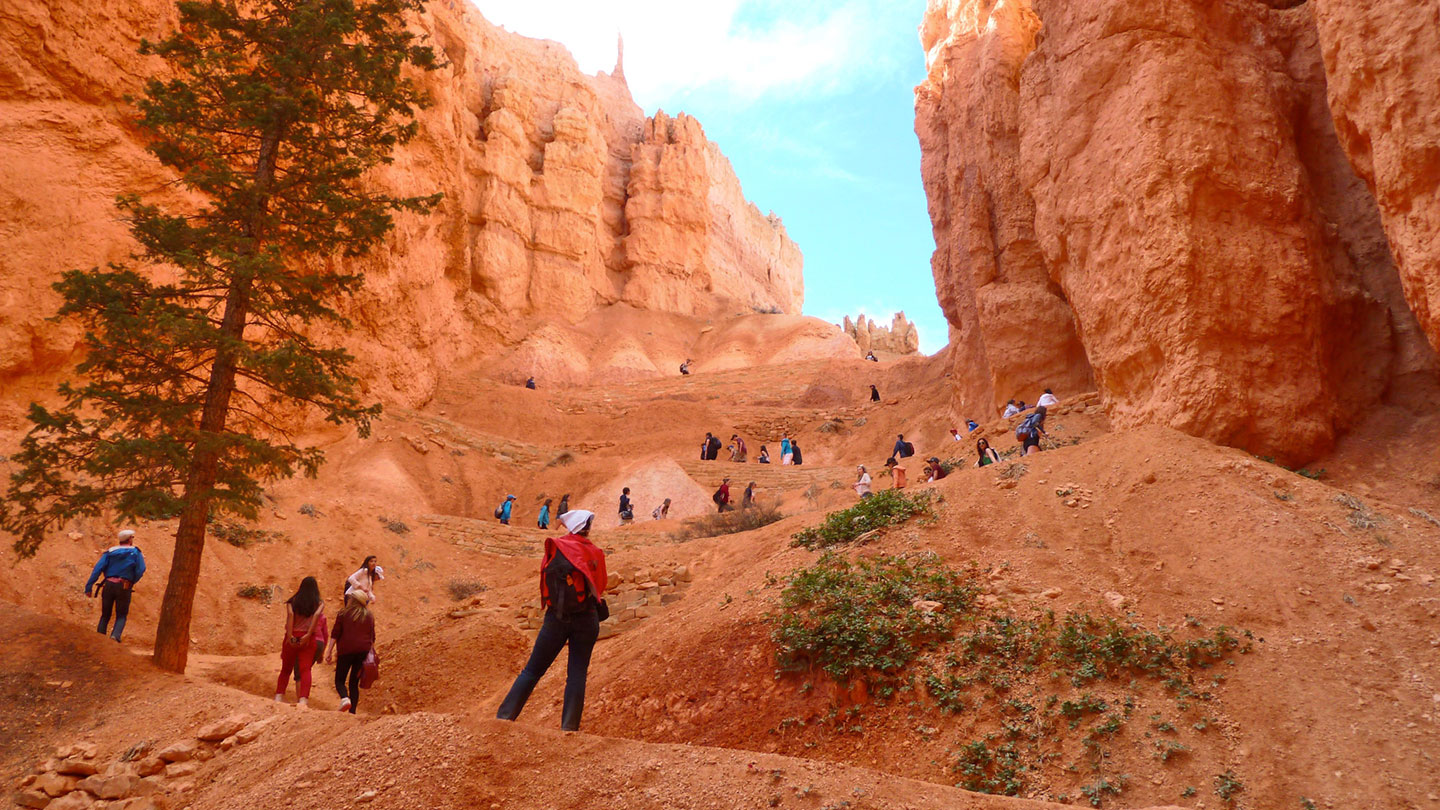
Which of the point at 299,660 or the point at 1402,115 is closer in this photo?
the point at 299,660

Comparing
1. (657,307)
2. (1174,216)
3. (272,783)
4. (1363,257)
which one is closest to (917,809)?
(272,783)

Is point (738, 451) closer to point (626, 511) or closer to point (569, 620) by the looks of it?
point (626, 511)

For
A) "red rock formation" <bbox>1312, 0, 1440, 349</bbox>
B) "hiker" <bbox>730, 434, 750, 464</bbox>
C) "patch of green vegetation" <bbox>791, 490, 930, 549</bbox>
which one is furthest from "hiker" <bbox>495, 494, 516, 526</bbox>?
"red rock formation" <bbox>1312, 0, 1440, 349</bbox>

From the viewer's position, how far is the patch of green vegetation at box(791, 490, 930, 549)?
1116 cm

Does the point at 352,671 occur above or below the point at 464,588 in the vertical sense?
below

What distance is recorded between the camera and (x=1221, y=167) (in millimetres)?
13914

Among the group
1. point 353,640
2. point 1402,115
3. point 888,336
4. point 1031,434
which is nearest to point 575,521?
point 353,640

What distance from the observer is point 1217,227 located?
13.9 meters

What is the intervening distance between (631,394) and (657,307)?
1347 centimetres

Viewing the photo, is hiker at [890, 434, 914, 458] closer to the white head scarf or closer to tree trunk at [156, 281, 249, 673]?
tree trunk at [156, 281, 249, 673]

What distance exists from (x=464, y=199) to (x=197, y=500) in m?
33.5

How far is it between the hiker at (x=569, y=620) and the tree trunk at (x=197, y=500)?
468 centimetres

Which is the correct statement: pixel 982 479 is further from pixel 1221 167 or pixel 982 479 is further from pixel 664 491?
pixel 664 491

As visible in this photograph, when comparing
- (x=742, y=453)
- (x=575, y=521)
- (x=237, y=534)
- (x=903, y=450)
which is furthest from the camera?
(x=742, y=453)
